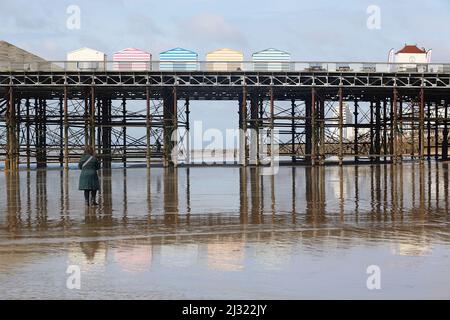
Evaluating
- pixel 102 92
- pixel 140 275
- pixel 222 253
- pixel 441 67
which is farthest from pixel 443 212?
pixel 102 92

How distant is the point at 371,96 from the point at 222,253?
159ft

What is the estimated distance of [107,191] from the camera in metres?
24.4

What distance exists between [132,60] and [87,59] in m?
3.76

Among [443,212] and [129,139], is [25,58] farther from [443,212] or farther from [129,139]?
[443,212]

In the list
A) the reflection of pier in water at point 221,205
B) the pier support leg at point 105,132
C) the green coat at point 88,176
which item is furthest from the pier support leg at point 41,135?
the green coat at point 88,176

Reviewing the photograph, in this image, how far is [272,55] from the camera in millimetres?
47844

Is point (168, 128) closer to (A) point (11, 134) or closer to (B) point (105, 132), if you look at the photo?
(B) point (105, 132)

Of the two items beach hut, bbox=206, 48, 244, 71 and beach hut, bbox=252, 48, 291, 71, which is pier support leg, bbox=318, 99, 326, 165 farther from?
beach hut, bbox=206, 48, 244, 71

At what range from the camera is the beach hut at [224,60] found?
4694 centimetres

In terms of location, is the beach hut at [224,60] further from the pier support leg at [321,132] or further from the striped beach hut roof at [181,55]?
the pier support leg at [321,132]

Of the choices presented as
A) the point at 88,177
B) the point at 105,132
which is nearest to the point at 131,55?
the point at 105,132

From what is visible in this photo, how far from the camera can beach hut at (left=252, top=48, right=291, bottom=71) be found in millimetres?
47188

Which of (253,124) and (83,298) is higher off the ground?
(253,124)
